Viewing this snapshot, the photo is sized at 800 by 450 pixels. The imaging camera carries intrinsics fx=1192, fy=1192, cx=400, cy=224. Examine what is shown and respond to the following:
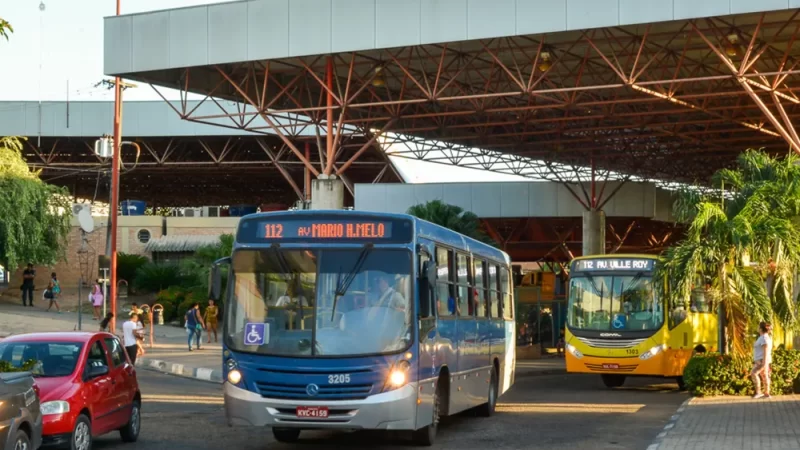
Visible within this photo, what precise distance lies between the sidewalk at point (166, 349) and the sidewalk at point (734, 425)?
38.5 feet

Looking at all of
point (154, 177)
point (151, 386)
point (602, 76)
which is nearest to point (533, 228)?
point (602, 76)

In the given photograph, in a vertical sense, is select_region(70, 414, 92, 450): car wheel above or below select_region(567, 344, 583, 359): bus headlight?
below

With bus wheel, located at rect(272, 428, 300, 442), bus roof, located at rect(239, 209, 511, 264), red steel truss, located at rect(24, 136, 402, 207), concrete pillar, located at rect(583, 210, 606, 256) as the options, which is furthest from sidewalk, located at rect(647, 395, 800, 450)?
red steel truss, located at rect(24, 136, 402, 207)

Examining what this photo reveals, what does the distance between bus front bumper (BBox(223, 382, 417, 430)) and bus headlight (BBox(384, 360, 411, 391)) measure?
6 centimetres

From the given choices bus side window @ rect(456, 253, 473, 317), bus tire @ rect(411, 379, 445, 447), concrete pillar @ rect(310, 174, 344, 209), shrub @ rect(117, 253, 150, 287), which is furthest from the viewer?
shrub @ rect(117, 253, 150, 287)

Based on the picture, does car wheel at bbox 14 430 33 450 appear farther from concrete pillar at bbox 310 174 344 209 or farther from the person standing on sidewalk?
concrete pillar at bbox 310 174 344 209

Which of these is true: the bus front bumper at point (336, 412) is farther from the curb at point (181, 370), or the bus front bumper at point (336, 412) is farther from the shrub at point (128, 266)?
the shrub at point (128, 266)

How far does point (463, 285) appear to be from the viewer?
1755 centimetres

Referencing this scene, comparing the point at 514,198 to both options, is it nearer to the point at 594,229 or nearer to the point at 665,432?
the point at 594,229

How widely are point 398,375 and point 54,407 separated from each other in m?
3.84

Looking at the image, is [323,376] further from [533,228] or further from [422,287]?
[533,228]

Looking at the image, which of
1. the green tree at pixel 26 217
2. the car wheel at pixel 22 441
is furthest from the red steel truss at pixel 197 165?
the car wheel at pixel 22 441

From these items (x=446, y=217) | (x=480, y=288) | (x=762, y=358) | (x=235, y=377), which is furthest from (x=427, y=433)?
(x=446, y=217)

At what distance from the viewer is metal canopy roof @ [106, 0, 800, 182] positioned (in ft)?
107
